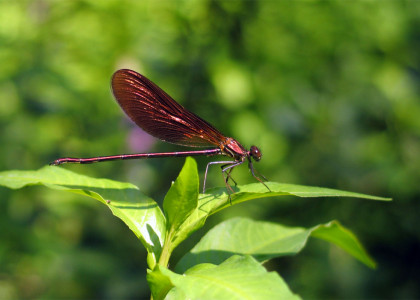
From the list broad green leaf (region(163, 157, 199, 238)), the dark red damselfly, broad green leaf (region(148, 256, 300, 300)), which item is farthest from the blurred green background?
broad green leaf (region(148, 256, 300, 300))

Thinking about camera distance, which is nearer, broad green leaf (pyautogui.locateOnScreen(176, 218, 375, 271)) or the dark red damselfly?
broad green leaf (pyautogui.locateOnScreen(176, 218, 375, 271))

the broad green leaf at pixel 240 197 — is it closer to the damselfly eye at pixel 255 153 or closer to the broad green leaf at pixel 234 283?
the broad green leaf at pixel 234 283

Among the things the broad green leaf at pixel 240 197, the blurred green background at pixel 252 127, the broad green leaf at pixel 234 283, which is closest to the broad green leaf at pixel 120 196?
the broad green leaf at pixel 240 197

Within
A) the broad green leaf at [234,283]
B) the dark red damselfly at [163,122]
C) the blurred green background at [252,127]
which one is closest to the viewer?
the broad green leaf at [234,283]

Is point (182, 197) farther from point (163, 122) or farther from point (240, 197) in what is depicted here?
point (163, 122)

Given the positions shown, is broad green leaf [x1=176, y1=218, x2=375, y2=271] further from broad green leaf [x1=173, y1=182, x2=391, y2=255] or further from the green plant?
broad green leaf [x1=173, y1=182, x2=391, y2=255]

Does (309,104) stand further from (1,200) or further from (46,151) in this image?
(1,200)

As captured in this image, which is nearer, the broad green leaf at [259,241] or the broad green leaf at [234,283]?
the broad green leaf at [234,283]
